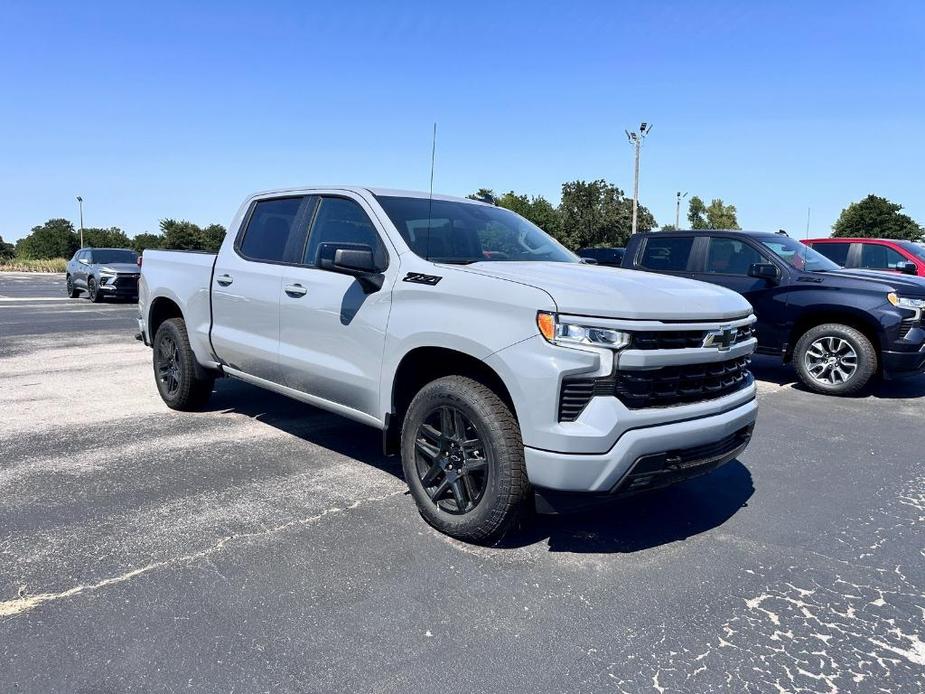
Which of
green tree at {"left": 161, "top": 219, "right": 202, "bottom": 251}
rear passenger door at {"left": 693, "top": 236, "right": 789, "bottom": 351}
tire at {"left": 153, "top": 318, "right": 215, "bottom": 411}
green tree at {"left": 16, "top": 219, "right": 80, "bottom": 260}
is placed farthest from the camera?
green tree at {"left": 16, "top": 219, "right": 80, "bottom": 260}

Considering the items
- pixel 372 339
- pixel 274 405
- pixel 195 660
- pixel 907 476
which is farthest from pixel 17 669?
pixel 907 476

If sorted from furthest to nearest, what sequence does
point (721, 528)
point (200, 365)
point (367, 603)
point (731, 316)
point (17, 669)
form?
point (200, 365)
point (721, 528)
point (731, 316)
point (367, 603)
point (17, 669)

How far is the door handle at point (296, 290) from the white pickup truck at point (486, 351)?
0.04ft

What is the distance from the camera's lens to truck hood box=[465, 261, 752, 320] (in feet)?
9.93

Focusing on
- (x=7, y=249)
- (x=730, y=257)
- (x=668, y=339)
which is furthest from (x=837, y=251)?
(x=7, y=249)

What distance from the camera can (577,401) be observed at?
9.77ft

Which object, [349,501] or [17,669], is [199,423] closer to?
[349,501]

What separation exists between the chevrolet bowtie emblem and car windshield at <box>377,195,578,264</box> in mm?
1335

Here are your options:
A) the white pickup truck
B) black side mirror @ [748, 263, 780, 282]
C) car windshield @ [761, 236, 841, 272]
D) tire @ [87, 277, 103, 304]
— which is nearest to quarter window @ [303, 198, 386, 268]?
the white pickup truck

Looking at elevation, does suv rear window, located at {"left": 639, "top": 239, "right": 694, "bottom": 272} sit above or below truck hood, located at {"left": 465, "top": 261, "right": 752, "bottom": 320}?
above

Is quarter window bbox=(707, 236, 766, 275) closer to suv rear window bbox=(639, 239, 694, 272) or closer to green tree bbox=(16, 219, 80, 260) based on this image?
suv rear window bbox=(639, 239, 694, 272)

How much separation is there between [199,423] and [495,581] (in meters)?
3.56

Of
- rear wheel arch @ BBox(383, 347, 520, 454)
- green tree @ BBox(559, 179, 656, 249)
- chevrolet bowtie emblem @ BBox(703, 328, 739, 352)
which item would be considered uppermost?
green tree @ BBox(559, 179, 656, 249)

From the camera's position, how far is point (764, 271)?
7.68 metres
